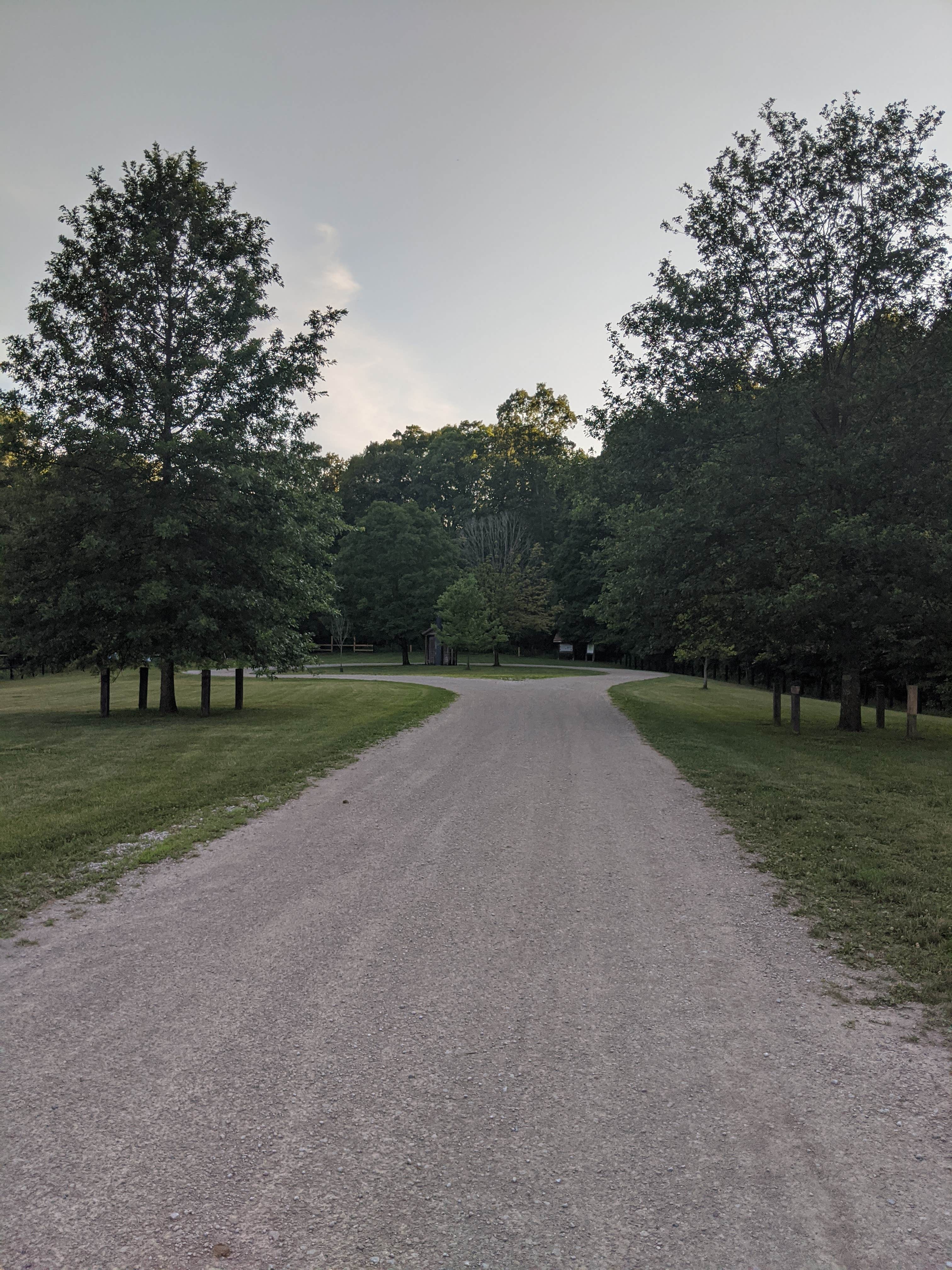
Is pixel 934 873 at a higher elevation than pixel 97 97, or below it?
below

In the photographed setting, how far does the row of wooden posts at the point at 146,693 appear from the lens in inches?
759

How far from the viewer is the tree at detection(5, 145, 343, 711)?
17.8 metres

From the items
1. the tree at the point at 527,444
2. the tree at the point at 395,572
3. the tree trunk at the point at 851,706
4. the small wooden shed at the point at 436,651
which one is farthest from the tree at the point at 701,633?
the tree at the point at 527,444

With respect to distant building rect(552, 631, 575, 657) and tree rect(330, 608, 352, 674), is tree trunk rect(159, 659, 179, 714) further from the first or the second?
distant building rect(552, 631, 575, 657)

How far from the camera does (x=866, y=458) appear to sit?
605 inches

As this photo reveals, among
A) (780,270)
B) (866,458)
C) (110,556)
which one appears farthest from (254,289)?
(866,458)

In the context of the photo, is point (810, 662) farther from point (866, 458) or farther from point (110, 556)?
point (110, 556)

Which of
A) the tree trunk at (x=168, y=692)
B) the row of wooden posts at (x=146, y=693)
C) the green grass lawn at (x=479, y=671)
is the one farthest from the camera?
the green grass lawn at (x=479, y=671)

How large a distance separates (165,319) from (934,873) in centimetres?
2001

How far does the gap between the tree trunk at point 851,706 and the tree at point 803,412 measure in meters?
0.05

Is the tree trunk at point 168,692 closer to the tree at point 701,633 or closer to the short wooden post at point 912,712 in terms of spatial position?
the tree at point 701,633

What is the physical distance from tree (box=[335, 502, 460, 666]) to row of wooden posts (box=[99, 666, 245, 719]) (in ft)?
95.9

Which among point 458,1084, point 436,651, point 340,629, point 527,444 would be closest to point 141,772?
point 458,1084

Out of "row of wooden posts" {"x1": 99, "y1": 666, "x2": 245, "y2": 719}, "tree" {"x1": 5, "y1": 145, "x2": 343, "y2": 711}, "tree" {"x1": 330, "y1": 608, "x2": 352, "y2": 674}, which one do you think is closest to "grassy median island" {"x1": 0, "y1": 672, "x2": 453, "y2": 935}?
"row of wooden posts" {"x1": 99, "y1": 666, "x2": 245, "y2": 719}
